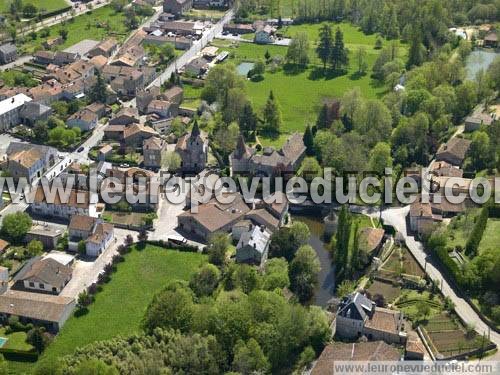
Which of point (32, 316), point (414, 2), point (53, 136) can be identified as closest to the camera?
point (32, 316)

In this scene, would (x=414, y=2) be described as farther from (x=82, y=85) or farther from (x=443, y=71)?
(x=82, y=85)

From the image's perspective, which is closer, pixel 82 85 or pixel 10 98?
pixel 10 98

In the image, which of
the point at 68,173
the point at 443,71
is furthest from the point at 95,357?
the point at 443,71

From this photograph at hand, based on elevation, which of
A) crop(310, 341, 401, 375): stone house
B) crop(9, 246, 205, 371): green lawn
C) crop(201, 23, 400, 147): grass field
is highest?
crop(201, 23, 400, 147): grass field

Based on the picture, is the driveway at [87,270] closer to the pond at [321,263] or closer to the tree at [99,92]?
the pond at [321,263]

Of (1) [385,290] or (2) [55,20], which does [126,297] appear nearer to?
(1) [385,290]

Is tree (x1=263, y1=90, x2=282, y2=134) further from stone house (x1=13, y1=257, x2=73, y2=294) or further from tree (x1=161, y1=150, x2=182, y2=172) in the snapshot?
stone house (x1=13, y1=257, x2=73, y2=294)

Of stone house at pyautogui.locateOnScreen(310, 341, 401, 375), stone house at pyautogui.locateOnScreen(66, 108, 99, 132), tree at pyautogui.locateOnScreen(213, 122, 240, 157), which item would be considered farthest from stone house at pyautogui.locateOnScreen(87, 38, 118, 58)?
stone house at pyautogui.locateOnScreen(310, 341, 401, 375)
